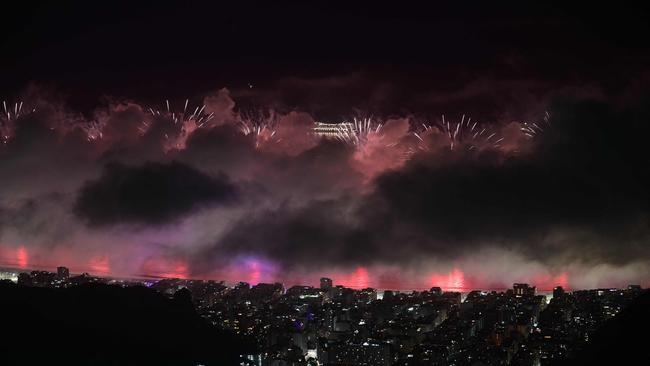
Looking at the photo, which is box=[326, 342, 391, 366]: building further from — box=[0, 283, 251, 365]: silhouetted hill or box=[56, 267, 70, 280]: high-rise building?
box=[56, 267, 70, 280]: high-rise building

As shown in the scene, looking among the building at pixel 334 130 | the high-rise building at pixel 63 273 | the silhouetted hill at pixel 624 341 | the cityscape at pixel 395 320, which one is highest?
the building at pixel 334 130

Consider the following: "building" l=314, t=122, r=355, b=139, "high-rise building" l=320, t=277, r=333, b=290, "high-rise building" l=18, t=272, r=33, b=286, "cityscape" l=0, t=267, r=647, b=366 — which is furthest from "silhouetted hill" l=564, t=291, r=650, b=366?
"building" l=314, t=122, r=355, b=139

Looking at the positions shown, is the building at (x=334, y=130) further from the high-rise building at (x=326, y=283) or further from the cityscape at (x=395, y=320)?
the high-rise building at (x=326, y=283)

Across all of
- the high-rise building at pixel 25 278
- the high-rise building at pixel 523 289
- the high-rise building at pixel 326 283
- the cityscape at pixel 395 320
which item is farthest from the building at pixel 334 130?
the high-rise building at pixel 25 278

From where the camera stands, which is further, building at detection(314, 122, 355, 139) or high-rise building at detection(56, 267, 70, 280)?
building at detection(314, 122, 355, 139)

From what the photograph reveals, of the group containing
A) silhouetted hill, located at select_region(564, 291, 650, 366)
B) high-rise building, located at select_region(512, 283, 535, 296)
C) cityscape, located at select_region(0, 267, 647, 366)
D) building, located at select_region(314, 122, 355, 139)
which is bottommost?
silhouetted hill, located at select_region(564, 291, 650, 366)

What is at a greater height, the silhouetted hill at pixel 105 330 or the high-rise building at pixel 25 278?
the high-rise building at pixel 25 278
